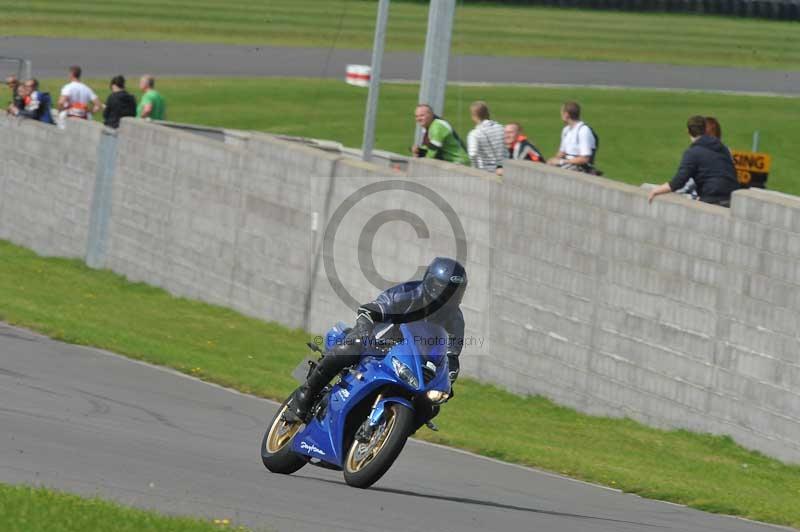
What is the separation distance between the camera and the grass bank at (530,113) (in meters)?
33.9

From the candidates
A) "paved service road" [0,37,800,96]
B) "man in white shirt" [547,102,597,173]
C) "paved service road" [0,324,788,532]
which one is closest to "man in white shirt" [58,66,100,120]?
"man in white shirt" [547,102,597,173]

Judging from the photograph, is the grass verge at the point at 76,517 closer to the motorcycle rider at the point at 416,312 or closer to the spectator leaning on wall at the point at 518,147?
the motorcycle rider at the point at 416,312

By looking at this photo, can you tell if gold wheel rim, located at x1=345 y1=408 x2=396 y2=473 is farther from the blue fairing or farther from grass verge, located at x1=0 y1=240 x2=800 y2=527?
grass verge, located at x1=0 y1=240 x2=800 y2=527

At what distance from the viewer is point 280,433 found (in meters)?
11.0

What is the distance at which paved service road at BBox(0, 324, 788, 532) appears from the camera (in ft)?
29.8

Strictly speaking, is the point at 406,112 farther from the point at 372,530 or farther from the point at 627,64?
the point at 372,530

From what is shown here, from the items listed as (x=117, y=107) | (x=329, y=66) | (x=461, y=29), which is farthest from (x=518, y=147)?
(x=461, y=29)

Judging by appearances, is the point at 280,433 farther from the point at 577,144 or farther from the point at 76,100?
the point at 76,100

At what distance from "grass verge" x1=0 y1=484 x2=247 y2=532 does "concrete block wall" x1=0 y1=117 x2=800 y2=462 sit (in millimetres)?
7333

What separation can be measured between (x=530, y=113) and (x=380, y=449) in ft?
91.7

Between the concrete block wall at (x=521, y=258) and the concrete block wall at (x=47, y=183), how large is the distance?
0.25 ft

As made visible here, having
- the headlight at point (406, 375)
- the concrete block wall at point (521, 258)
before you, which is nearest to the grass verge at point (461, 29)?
the concrete block wall at point (521, 258)

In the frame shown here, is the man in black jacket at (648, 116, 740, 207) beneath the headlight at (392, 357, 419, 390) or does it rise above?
above

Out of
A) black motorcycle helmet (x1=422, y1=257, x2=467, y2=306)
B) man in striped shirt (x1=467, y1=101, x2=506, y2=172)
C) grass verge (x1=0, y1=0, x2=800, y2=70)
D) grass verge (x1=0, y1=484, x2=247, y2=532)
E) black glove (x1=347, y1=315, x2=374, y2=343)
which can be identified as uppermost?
grass verge (x1=0, y1=0, x2=800, y2=70)
